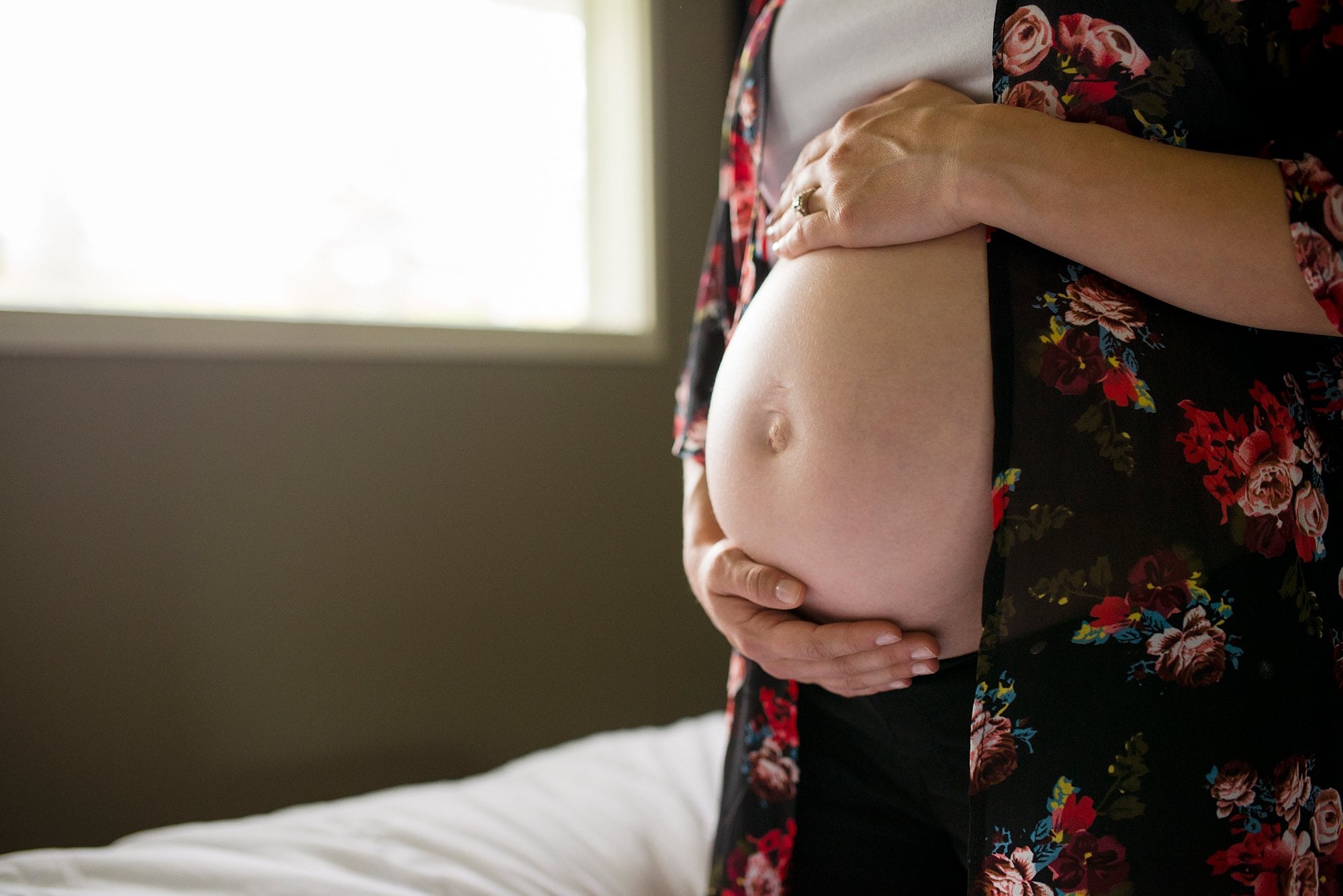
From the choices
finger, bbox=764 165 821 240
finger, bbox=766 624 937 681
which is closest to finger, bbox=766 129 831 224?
finger, bbox=764 165 821 240

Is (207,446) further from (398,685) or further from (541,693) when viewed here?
(541,693)

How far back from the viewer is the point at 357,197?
1.59 metres

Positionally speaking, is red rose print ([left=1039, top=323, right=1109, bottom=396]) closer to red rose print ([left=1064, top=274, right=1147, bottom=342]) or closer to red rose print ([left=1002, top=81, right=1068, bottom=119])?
red rose print ([left=1064, top=274, right=1147, bottom=342])

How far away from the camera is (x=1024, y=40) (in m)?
0.56

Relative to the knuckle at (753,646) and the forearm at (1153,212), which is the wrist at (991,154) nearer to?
the forearm at (1153,212)

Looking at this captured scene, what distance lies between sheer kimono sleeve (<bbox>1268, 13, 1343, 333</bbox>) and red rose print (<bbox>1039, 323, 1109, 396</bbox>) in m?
0.11

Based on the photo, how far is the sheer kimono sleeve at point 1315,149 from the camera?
471mm

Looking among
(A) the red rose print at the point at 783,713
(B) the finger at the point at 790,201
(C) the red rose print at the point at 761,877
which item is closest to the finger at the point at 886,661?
(A) the red rose print at the point at 783,713

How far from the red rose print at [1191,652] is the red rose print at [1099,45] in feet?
1.10

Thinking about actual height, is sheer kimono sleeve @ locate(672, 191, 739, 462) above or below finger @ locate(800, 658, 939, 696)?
above

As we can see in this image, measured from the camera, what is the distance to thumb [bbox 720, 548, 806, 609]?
617mm

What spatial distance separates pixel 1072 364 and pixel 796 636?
0.85ft

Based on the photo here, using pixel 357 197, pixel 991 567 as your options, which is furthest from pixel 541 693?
pixel 991 567

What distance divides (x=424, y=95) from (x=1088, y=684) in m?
1.59
